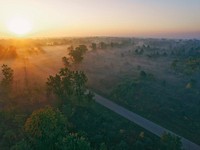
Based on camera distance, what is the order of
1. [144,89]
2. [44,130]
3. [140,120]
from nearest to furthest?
[44,130], [140,120], [144,89]

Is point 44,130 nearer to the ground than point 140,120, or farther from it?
farther from it

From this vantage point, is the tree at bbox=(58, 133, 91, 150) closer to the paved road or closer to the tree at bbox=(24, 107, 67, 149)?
the tree at bbox=(24, 107, 67, 149)

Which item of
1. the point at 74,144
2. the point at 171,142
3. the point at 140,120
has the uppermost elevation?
the point at 74,144

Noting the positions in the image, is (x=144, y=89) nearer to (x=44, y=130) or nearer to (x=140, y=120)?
(x=140, y=120)

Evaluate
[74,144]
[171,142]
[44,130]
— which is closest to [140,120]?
[171,142]

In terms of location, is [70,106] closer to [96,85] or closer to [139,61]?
[96,85]

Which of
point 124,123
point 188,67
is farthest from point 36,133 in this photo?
point 188,67

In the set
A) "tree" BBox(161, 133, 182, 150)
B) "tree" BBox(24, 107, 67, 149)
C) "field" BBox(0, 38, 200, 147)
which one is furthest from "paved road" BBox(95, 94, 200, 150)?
"tree" BBox(24, 107, 67, 149)
